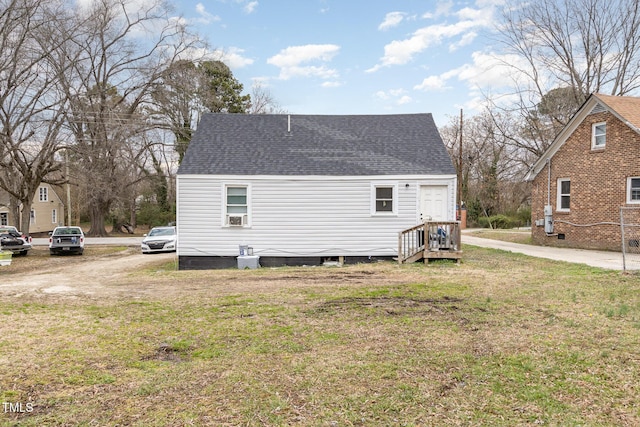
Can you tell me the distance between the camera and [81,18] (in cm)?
2014

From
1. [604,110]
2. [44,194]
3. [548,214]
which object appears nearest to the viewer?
[604,110]

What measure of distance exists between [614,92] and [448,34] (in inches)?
510

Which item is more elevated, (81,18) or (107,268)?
(81,18)

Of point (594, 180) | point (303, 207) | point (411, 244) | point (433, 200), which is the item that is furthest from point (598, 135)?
point (303, 207)

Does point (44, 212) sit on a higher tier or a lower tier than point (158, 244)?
higher

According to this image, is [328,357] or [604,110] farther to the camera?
[604,110]

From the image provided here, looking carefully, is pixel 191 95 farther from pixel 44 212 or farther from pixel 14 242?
pixel 44 212

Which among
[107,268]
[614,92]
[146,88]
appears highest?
[146,88]

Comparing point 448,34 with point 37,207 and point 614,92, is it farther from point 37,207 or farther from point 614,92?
point 37,207

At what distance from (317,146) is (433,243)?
5.27m

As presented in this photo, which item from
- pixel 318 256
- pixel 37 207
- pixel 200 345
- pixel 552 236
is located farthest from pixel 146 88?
pixel 200 345

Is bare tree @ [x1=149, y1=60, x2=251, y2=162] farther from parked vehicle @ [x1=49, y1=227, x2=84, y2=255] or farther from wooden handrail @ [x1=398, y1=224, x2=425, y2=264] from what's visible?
wooden handrail @ [x1=398, y1=224, x2=425, y2=264]

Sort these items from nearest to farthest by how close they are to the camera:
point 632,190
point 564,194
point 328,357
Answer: point 328,357 < point 632,190 < point 564,194

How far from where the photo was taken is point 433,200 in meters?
13.5
